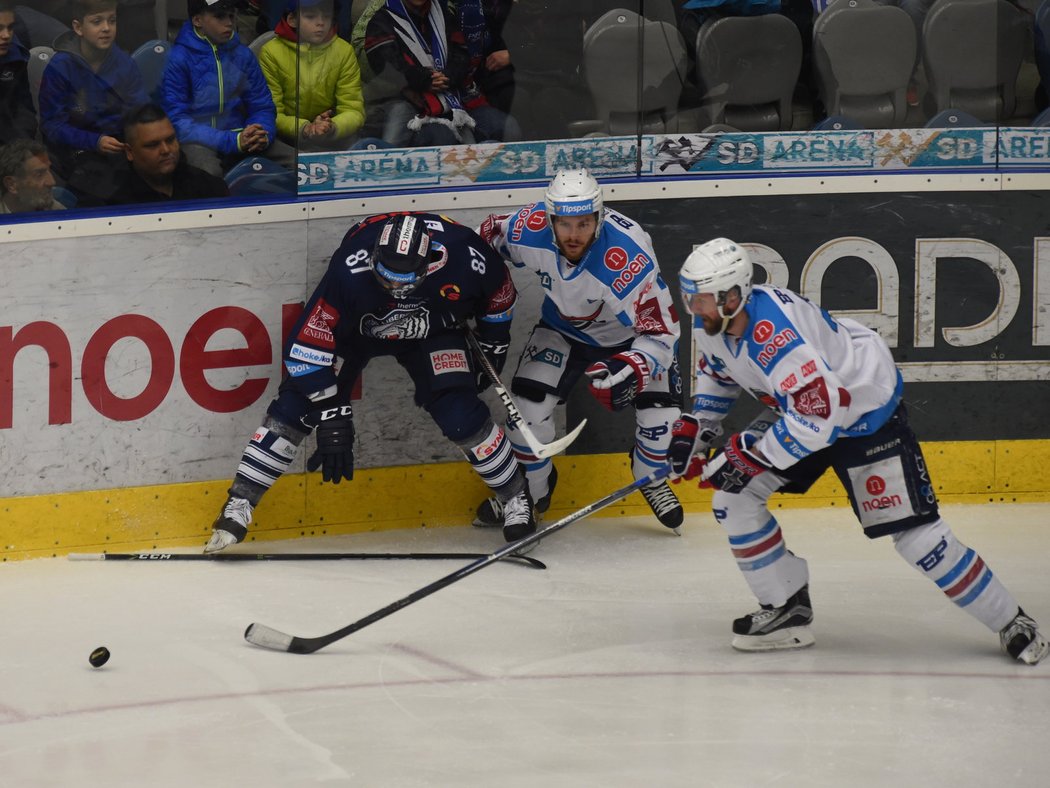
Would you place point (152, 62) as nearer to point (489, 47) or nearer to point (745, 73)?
point (489, 47)

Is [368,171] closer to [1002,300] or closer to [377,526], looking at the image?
[377,526]

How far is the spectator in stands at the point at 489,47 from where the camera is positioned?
5.74 meters

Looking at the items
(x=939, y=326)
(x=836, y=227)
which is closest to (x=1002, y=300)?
(x=939, y=326)

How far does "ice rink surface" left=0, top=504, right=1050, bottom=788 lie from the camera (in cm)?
345

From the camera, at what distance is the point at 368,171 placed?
18.4ft

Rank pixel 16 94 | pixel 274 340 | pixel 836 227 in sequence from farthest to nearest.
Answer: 1. pixel 836 227
2. pixel 274 340
3. pixel 16 94

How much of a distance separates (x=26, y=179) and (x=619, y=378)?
2.11 metres

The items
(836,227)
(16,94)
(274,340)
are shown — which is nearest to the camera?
(16,94)

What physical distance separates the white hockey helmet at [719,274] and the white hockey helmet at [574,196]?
1.07 m

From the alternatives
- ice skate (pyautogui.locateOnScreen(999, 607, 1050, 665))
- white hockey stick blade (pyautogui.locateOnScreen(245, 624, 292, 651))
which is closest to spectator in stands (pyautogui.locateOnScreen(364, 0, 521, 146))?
white hockey stick blade (pyautogui.locateOnScreen(245, 624, 292, 651))

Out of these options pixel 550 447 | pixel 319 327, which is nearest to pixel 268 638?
pixel 319 327

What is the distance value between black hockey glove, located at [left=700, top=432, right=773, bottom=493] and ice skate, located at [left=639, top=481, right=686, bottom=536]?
4.87ft

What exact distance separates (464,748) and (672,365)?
2322 millimetres

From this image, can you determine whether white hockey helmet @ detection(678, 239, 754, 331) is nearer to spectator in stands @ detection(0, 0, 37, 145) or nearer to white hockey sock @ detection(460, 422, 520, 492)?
white hockey sock @ detection(460, 422, 520, 492)
